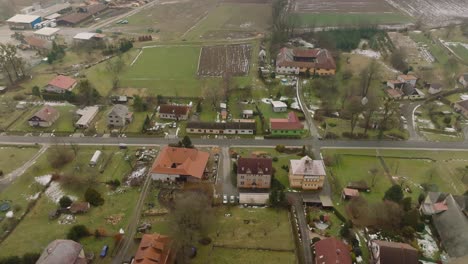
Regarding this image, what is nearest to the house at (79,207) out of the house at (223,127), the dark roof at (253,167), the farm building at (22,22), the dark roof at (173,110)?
the dark roof at (253,167)

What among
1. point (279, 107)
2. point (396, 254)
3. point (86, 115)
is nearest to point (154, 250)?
point (396, 254)

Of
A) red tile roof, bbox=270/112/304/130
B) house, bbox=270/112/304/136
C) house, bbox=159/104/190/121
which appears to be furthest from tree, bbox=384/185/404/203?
house, bbox=159/104/190/121

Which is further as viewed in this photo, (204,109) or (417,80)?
(417,80)

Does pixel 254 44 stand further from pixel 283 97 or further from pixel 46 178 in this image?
pixel 46 178

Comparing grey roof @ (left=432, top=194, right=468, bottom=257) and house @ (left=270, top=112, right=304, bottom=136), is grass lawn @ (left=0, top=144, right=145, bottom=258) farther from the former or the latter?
grey roof @ (left=432, top=194, right=468, bottom=257)

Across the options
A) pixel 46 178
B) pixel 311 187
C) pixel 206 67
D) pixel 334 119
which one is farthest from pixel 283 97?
pixel 46 178

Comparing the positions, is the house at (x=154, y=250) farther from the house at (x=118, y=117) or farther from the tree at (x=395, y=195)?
the house at (x=118, y=117)

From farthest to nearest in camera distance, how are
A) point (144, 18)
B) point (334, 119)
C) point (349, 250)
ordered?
point (144, 18), point (334, 119), point (349, 250)
